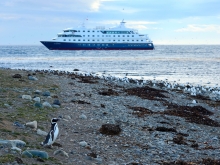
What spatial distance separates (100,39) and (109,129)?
87.6m

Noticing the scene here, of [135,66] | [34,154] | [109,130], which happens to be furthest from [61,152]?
[135,66]

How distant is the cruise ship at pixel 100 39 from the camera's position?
293ft

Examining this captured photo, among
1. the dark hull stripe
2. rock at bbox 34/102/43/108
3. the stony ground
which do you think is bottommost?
the stony ground

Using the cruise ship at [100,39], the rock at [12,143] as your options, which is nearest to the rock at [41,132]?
the rock at [12,143]

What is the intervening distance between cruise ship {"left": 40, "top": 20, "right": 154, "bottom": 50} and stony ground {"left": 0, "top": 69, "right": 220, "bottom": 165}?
7635 centimetres

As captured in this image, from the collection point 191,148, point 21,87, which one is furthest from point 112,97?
point 191,148

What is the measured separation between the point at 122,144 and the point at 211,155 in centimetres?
192

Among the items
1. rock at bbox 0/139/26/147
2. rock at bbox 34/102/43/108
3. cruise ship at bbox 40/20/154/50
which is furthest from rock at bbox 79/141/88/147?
cruise ship at bbox 40/20/154/50

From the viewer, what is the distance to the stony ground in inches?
259

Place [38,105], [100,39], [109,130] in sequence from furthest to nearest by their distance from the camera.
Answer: [100,39] < [38,105] < [109,130]

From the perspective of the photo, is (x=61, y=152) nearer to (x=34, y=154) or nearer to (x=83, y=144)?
(x=34, y=154)

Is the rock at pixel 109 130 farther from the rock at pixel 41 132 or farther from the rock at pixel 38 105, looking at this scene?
the rock at pixel 38 105

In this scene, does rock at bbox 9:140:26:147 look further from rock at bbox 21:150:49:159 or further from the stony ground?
rock at bbox 21:150:49:159

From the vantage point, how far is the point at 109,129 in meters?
8.18
